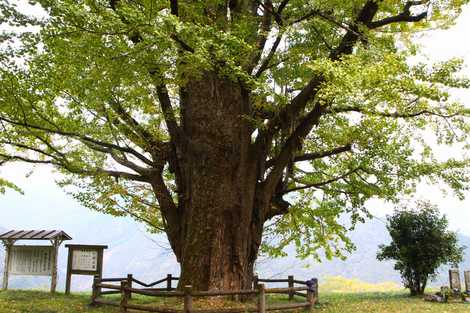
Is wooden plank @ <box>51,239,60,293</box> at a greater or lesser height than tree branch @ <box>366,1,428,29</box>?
→ lesser

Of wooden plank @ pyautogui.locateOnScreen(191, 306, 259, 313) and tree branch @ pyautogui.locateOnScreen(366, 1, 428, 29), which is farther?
tree branch @ pyautogui.locateOnScreen(366, 1, 428, 29)

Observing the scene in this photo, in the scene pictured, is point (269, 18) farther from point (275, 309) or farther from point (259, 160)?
point (275, 309)

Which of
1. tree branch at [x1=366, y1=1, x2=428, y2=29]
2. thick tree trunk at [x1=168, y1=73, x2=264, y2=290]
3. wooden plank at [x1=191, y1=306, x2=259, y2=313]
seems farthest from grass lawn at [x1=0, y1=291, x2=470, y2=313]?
tree branch at [x1=366, y1=1, x2=428, y2=29]

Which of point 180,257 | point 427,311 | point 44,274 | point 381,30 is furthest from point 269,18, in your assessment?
point 44,274

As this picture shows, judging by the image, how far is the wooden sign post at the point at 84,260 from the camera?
50.4ft

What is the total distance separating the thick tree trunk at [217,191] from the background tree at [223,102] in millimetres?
34

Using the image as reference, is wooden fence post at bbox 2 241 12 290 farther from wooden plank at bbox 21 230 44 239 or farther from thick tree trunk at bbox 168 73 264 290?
thick tree trunk at bbox 168 73 264 290

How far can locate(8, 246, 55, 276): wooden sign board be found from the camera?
16.0 meters

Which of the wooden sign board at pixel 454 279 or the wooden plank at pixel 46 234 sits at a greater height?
the wooden plank at pixel 46 234

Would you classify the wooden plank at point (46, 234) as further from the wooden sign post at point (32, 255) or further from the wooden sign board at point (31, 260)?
the wooden sign board at point (31, 260)

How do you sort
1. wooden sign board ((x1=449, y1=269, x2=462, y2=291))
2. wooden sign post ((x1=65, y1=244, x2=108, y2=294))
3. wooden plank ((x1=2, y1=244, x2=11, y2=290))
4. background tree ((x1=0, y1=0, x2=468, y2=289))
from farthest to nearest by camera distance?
wooden sign board ((x1=449, y1=269, x2=462, y2=291)) → wooden plank ((x1=2, y1=244, x2=11, y2=290)) → wooden sign post ((x1=65, y1=244, x2=108, y2=294)) → background tree ((x1=0, y1=0, x2=468, y2=289))

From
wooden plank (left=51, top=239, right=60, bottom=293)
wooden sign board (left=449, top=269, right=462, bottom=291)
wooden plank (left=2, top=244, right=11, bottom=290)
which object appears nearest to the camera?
wooden plank (left=51, top=239, right=60, bottom=293)

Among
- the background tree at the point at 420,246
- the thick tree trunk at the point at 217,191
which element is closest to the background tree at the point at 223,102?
the thick tree trunk at the point at 217,191

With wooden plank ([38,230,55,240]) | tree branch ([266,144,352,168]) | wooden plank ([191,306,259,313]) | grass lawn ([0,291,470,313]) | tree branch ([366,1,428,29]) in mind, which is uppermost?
tree branch ([366,1,428,29])
